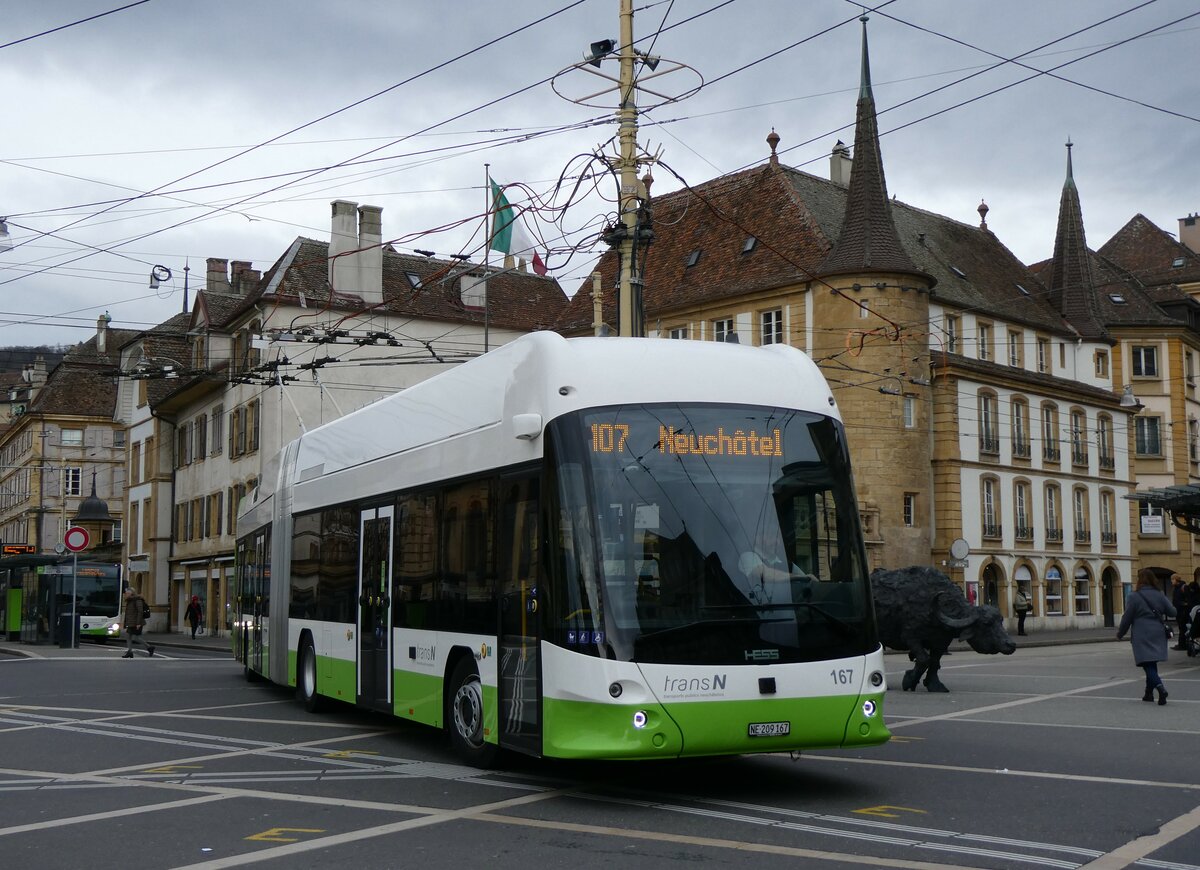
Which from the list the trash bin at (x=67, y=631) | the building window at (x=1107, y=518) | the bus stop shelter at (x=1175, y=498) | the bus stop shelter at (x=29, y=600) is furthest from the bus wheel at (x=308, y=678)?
the building window at (x=1107, y=518)

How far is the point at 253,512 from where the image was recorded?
22000 mm

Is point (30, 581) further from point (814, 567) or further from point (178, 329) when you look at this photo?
point (814, 567)

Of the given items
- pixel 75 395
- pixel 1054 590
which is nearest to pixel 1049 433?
pixel 1054 590

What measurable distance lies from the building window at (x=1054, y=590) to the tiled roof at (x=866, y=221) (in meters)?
15.1

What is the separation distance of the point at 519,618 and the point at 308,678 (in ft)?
24.7

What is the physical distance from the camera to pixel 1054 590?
186 ft

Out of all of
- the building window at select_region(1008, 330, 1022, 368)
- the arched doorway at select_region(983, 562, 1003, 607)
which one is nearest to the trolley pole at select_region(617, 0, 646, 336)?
the arched doorway at select_region(983, 562, 1003, 607)

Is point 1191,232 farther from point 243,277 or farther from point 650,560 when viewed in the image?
point 650,560

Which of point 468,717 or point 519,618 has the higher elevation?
point 519,618

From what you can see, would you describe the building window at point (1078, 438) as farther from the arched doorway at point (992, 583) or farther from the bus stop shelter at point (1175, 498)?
the bus stop shelter at point (1175, 498)

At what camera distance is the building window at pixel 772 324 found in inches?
1976

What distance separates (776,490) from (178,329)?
5501cm

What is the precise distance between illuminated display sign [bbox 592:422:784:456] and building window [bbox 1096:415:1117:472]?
177 ft

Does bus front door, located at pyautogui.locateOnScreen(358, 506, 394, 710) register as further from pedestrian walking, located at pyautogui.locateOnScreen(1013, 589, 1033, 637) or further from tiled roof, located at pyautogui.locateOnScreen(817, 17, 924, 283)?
pedestrian walking, located at pyautogui.locateOnScreen(1013, 589, 1033, 637)
